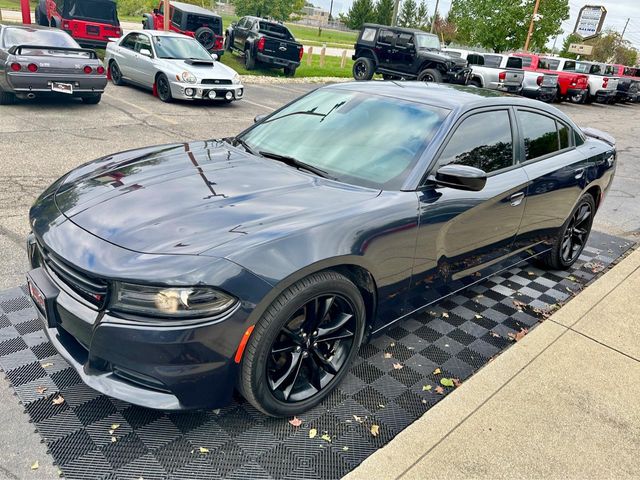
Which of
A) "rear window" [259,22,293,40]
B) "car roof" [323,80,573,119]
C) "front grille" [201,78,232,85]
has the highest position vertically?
"rear window" [259,22,293,40]

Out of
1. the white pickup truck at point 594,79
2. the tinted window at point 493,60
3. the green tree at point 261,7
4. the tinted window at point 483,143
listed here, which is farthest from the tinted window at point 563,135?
the green tree at point 261,7

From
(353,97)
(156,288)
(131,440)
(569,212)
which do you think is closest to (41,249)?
(156,288)

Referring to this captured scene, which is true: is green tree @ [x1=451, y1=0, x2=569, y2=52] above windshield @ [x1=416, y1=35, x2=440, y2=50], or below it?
above

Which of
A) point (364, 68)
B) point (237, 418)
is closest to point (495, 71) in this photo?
point (364, 68)

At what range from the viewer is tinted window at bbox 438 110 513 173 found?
3268mm

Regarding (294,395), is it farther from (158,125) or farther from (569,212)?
(158,125)

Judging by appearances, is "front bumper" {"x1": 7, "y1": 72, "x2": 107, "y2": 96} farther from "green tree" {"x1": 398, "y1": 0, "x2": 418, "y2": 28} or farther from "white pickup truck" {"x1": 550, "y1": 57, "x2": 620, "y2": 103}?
"green tree" {"x1": 398, "y1": 0, "x2": 418, "y2": 28}

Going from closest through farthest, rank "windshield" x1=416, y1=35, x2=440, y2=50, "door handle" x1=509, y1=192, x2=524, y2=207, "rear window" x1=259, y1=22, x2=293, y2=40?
"door handle" x1=509, y1=192, x2=524, y2=207 → "windshield" x1=416, y1=35, x2=440, y2=50 → "rear window" x1=259, y1=22, x2=293, y2=40

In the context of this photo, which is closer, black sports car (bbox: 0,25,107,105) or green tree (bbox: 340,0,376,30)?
black sports car (bbox: 0,25,107,105)

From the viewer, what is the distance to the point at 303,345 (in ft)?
8.38

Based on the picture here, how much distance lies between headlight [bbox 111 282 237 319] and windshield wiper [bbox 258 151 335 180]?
1198 mm

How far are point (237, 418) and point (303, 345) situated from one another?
51cm

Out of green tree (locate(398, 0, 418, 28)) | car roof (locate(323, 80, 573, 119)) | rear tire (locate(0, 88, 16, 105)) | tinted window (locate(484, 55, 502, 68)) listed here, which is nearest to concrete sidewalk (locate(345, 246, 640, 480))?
car roof (locate(323, 80, 573, 119))

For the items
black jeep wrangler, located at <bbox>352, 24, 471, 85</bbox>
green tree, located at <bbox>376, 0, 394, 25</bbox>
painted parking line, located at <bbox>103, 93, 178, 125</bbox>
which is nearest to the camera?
painted parking line, located at <bbox>103, 93, 178, 125</bbox>
